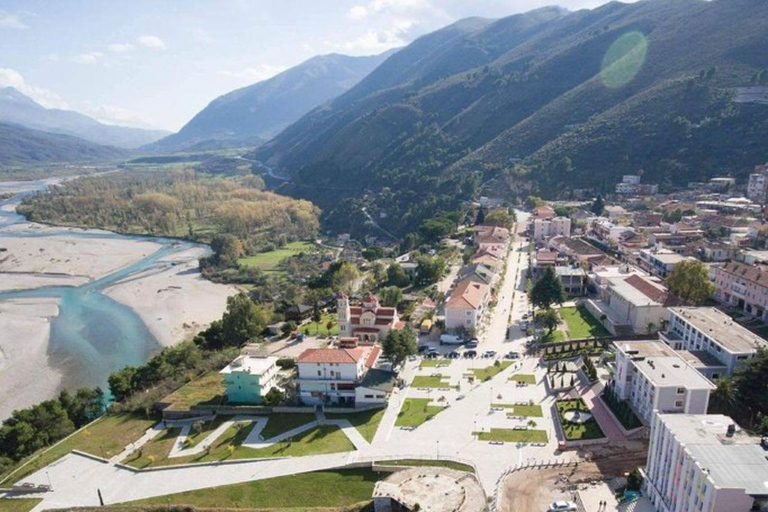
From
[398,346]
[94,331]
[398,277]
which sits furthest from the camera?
[94,331]

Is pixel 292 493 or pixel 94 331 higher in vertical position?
pixel 292 493

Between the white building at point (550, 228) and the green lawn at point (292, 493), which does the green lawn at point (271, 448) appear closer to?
the green lawn at point (292, 493)

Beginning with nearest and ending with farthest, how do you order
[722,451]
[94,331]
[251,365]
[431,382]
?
[722,451], [431,382], [251,365], [94,331]

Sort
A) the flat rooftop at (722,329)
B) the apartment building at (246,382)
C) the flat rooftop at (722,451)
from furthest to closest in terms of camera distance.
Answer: the apartment building at (246,382), the flat rooftop at (722,329), the flat rooftop at (722,451)

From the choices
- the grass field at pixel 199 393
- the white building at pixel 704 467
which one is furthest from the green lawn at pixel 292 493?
the white building at pixel 704 467

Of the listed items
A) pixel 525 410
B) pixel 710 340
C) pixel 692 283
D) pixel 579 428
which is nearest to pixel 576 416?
pixel 579 428

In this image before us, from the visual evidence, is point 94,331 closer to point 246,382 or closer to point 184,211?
point 246,382

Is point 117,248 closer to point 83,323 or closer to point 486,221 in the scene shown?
point 83,323

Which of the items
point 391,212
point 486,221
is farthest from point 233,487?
point 391,212
